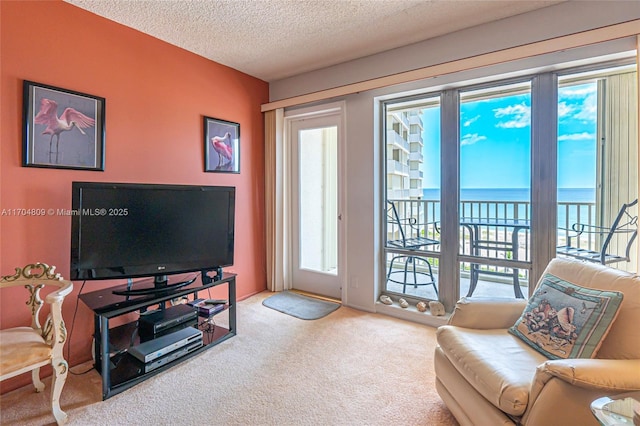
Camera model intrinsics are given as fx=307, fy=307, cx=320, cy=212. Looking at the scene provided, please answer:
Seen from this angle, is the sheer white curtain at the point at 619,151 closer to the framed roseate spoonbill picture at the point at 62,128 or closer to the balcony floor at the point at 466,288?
the balcony floor at the point at 466,288

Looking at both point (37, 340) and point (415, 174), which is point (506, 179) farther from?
point (37, 340)

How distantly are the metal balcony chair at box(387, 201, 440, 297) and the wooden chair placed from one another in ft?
8.72

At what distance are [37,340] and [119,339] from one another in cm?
54

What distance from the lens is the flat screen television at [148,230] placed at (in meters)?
2.00

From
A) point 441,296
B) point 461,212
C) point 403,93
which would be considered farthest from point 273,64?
point 441,296

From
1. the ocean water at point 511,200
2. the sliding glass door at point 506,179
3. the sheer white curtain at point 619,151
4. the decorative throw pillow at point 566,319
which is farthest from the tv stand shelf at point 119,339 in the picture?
the sheer white curtain at point 619,151

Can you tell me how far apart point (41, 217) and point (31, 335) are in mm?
789

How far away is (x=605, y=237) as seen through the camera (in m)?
2.29

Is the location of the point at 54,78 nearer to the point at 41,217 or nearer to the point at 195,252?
the point at 41,217

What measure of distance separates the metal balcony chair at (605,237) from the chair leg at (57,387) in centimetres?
338

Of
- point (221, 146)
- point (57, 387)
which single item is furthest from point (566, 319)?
point (221, 146)

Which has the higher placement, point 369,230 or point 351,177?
point 351,177

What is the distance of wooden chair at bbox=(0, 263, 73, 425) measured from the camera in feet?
4.99

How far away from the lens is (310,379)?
6.55 feet
